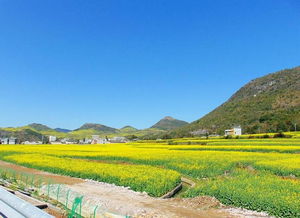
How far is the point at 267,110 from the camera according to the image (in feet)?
296

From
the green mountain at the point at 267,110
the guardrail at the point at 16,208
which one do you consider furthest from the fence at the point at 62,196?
the green mountain at the point at 267,110

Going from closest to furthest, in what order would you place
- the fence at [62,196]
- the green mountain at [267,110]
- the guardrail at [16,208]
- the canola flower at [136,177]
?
the guardrail at [16,208], the fence at [62,196], the canola flower at [136,177], the green mountain at [267,110]

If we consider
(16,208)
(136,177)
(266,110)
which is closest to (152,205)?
(136,177)

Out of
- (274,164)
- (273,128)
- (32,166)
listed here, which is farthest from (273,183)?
(273,128)

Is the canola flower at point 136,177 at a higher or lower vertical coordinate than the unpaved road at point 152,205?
higher

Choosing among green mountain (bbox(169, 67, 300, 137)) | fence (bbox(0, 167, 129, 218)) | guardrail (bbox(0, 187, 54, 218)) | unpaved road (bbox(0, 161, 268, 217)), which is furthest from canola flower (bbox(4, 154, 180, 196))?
green mountain (bbox(169, 67, 300, 137))

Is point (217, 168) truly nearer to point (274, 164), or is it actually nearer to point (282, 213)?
point (274, 164)

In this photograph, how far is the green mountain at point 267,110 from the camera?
74.8m


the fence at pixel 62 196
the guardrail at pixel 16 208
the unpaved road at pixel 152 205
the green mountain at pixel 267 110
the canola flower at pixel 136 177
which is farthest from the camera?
the green mountain at pixel 267 110

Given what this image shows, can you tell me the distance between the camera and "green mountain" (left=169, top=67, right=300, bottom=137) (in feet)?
245

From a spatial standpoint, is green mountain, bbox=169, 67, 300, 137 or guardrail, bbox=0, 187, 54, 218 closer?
guardrail, bbox=0, 187, 54, 218

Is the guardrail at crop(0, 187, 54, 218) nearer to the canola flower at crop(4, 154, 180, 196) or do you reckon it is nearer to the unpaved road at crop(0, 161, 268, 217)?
the unpaved road at crop(0, 161, 268, 217)

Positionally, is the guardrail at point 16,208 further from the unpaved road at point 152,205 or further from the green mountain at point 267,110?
the green mountain at point 267,110

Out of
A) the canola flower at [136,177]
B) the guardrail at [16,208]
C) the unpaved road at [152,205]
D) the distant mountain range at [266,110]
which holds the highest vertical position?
the distant mountain range at [266,110]
